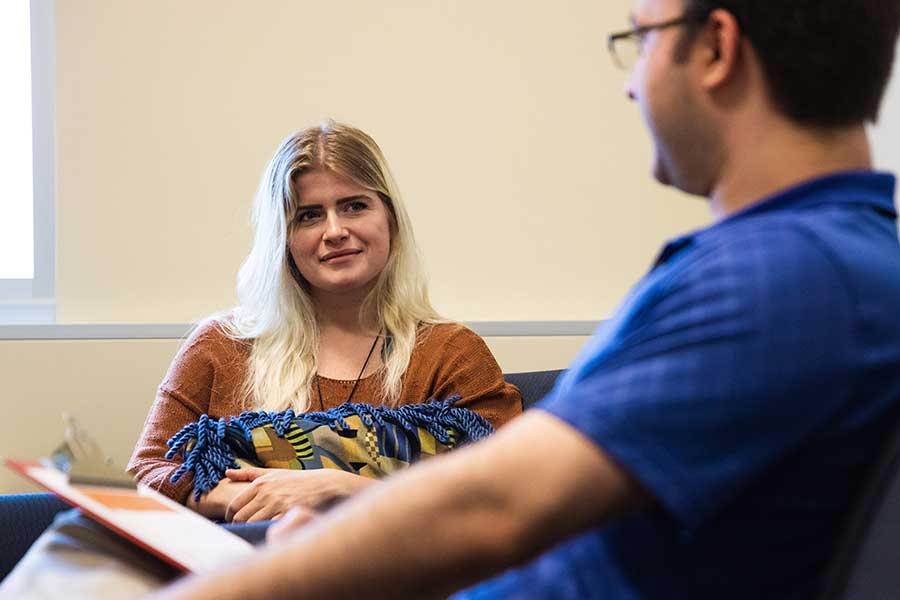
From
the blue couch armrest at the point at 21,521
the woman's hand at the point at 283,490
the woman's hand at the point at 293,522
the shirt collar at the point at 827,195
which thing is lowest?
the blue couch armrest at the point at 21,521

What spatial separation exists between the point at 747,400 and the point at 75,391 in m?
2.31

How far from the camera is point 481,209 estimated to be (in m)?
3.03

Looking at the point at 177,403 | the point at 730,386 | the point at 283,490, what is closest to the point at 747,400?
the point at 730,386

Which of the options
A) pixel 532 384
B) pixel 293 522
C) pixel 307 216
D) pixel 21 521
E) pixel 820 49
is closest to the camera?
pixel 820 49

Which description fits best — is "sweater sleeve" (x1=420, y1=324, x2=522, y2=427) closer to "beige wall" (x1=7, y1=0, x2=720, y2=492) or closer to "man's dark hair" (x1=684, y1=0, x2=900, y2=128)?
"beige wall" (x1=7, y1=0, x2=720, y2=492)

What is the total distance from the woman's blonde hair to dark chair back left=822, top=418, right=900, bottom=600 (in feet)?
4.96

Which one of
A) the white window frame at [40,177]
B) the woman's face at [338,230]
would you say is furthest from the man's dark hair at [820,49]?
the white window frame at [40,177]

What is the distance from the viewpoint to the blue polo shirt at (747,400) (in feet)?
2.25

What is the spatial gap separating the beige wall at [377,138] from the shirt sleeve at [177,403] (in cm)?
61

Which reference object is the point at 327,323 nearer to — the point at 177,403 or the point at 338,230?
the point at 338,230

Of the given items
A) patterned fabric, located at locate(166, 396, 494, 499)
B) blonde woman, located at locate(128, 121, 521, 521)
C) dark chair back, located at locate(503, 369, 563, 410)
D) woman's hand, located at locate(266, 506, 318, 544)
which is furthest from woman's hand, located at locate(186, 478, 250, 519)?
woman's hand, located at locate(266, 506, 318, 544)

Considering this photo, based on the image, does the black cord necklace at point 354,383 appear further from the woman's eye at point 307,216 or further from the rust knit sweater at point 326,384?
the woman's eye at point 307,216

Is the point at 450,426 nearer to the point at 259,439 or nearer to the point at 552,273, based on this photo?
the point at 259,439

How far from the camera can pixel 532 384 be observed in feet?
7.98
